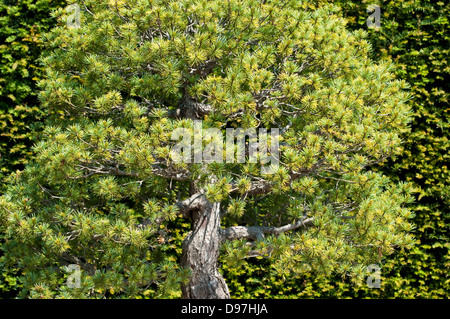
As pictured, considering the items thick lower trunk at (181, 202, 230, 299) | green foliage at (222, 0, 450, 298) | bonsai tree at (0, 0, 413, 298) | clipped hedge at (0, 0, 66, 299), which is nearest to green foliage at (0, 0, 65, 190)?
clipped hedge at (0, 0, 66, 299)

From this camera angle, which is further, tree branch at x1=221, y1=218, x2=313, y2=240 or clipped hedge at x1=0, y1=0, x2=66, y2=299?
clipped hedge at x1=0, y1=0, x2=66, y2=299

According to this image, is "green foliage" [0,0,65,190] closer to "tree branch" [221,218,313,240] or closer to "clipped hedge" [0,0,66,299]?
"clipped hedge" [0,0,66,299]

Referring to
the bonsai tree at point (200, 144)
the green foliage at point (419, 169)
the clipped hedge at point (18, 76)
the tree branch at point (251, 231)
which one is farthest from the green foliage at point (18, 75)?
the green foliage at point (419, 169)

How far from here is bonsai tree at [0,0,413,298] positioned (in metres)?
2.60

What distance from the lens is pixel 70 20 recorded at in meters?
3.00

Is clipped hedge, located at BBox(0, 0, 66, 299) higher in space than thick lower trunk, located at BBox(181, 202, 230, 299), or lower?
higher

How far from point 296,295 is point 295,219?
5.48 ft

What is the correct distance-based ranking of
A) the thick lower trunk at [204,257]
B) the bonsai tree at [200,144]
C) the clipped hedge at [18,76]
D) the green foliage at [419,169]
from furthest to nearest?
the green foliage at [419,169]
the clipped hedge at [18,76]
the thick lower trunk at [204,257]
the bonsai tree at [200,144]

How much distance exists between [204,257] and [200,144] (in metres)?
0.84

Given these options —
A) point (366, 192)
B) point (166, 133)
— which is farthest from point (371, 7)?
point (166, 133)

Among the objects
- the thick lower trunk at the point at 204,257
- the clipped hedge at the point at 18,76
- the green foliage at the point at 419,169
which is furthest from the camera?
the green foliage at the point at 419,169

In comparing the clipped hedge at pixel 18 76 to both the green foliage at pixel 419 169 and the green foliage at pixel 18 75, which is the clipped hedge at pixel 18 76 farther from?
the green foliage at pixel 419 169

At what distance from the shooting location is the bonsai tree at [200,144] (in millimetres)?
2600

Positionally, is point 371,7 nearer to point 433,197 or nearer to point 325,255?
point 433,197
